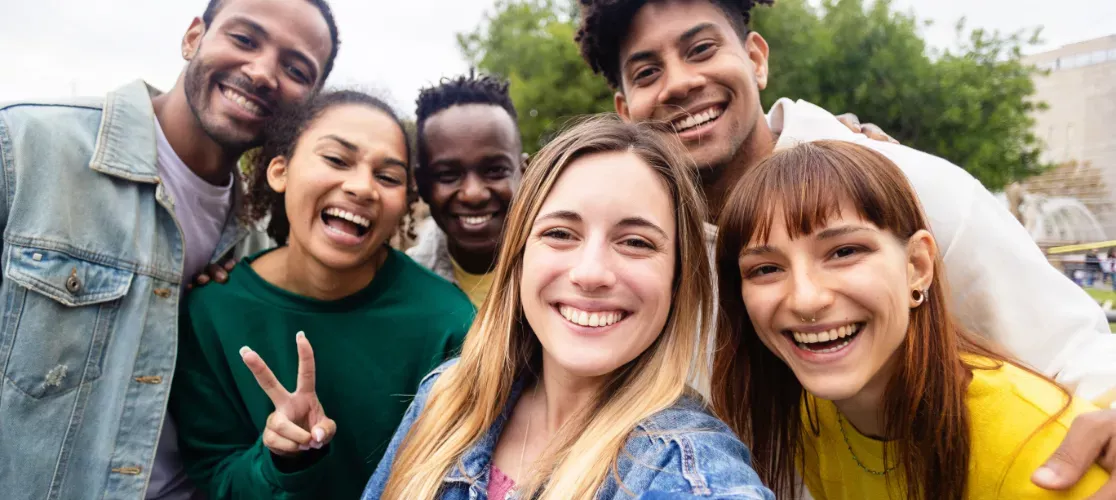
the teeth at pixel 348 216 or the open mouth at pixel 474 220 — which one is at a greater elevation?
the teeth at pixel 348 216

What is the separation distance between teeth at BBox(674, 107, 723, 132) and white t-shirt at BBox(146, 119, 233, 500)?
2182 mm

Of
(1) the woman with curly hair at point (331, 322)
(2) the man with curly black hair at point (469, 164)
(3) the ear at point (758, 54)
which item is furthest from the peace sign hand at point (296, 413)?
(3) the ear at point (758, 54)

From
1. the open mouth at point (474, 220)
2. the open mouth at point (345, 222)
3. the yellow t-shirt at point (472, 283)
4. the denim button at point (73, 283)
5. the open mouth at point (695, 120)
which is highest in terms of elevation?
the open mouth at point (695, 120)

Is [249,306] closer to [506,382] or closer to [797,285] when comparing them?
[506,382]

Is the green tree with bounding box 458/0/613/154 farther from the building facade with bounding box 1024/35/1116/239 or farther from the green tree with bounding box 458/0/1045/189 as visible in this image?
the building facade with bounding box 1024/35/1116/239

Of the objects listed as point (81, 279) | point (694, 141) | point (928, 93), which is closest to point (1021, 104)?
point (928, 93)

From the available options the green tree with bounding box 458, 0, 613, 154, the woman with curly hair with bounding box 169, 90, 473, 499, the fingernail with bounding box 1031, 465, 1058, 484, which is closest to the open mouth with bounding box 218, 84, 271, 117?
the woman with curly hair with bounding box 169, 90, 473, 499

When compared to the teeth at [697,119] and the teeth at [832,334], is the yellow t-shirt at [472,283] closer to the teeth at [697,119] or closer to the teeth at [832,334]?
the teeth at [697,119]

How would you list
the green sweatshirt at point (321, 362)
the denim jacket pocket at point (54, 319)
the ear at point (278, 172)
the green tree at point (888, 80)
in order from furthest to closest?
the green tree at point (888, 80) → the ear at point (278, 172) → the green sweatshirt at point (321, 362) → the denim jacket pocket at point (54, 319)

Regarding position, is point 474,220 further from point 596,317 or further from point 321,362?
point 596,317

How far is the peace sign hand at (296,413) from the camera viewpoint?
207 cm

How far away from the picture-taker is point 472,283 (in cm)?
368

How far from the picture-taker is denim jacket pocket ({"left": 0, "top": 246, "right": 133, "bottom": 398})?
2.26 metres

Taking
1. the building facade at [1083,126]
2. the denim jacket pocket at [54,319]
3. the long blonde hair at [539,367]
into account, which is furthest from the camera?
the building facade at [1083,126]
